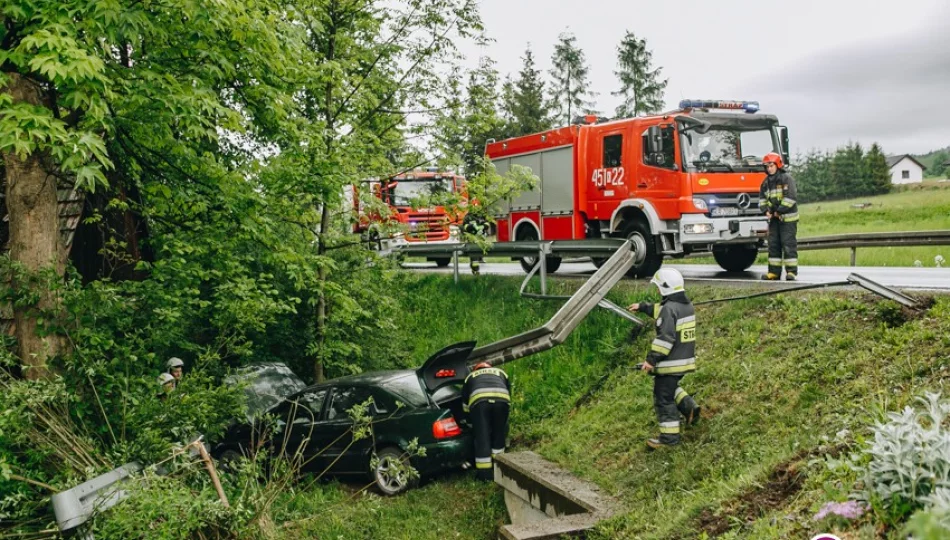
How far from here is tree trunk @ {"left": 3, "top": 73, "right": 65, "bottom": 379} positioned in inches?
281

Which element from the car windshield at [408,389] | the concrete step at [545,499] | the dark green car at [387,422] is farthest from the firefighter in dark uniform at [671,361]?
the car windshield at [408,389]

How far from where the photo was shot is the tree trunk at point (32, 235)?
281 inches

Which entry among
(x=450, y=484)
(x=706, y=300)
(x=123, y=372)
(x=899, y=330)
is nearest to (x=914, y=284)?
(x=706, y=300)

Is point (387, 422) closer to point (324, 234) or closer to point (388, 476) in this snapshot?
point (388, 476)

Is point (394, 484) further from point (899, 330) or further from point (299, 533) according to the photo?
point (899, 330)

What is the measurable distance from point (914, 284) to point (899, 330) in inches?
124

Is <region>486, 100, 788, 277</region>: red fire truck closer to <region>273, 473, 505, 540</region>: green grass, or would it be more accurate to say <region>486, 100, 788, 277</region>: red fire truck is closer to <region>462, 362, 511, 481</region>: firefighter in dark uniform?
<region>462, 362, 511, 481</region>: firefighter in dark uniform

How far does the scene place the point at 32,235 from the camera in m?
7.21

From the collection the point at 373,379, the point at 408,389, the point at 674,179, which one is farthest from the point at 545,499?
the point at 674,179

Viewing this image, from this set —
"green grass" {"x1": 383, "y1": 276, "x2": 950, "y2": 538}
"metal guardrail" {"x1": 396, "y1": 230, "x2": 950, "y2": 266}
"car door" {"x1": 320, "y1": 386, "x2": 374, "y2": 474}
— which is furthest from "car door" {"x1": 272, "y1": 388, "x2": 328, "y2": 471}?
"metal guardrail" {"x1": 396, "y1": 230, "x2": 950, "y2": 266}

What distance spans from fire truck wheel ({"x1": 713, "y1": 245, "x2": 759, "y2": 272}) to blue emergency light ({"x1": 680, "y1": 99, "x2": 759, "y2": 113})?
237 cm

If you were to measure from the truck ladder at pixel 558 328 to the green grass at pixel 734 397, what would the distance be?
75cm

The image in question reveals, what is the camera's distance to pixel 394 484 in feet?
28.5

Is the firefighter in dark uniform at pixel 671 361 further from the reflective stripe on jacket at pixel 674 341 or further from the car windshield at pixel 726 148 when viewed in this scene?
the car windshield at pixel 726 148
